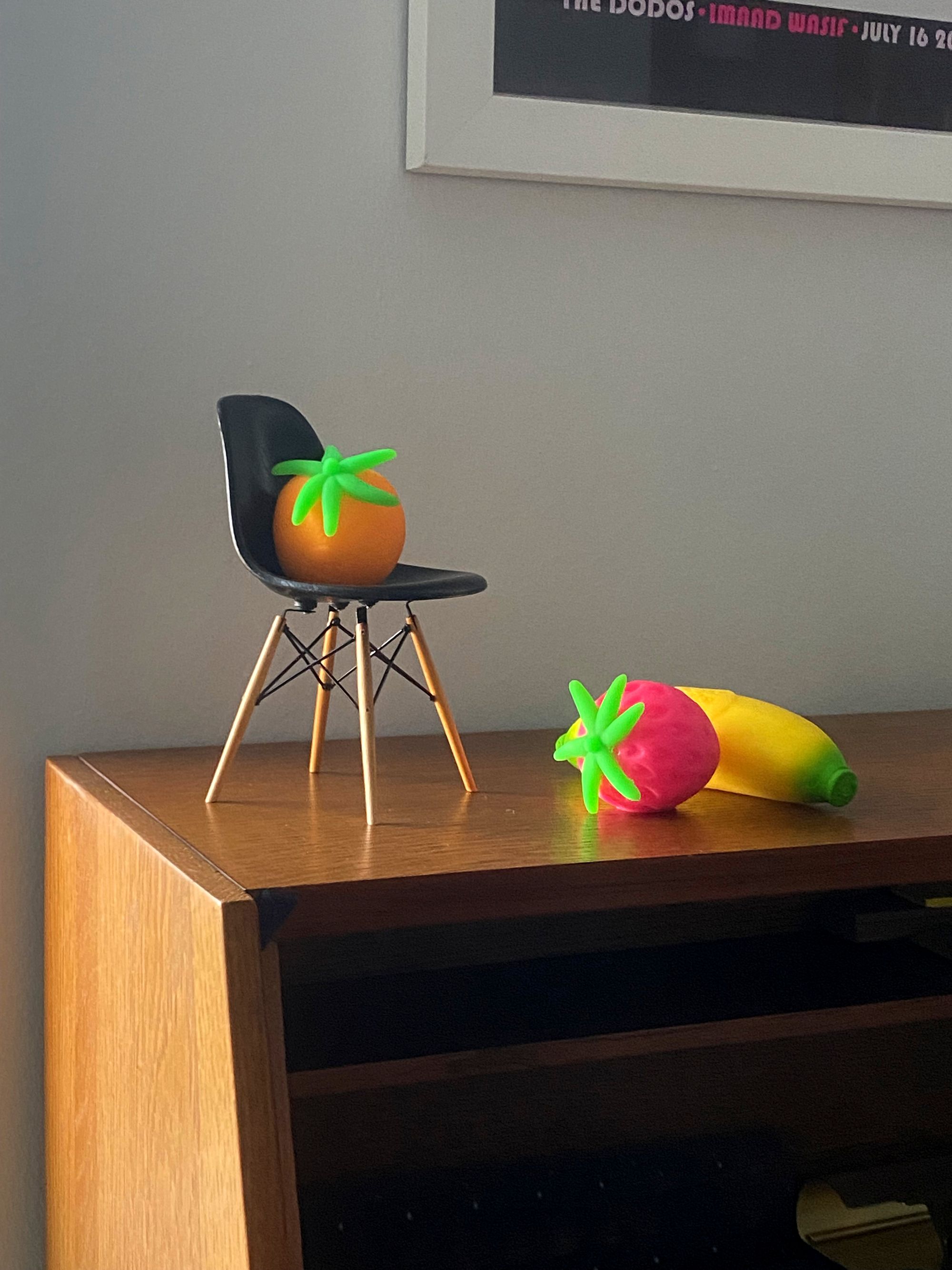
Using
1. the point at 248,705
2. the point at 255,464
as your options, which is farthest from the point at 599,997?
the point at 255,464

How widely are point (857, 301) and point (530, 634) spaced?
1.50 ft

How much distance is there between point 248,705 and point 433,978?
261mm

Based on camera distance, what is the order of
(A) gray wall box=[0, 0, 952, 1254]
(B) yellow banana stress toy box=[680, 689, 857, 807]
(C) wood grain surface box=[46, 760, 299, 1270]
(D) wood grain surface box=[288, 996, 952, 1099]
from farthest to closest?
(A) gray wall box=[0, 0, 952, 1254] < (B) yellow banana stress toy box=[680, 689, 857, 807] < (D) wood grain surface box=[288, 996, 952, 1099] < (C) wood grain surface box=[46, 760, 299, 1270]

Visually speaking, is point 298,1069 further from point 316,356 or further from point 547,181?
point 547,181

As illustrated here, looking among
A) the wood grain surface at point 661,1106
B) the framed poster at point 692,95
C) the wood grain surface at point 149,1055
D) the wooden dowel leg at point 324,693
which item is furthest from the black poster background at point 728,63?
the wood grain surface at point 661,1106

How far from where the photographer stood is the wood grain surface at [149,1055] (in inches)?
27.2

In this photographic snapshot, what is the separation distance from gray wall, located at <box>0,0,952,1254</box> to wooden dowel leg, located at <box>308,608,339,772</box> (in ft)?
0.54

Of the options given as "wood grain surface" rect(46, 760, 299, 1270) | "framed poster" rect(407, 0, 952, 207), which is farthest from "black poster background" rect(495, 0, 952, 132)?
"wood grain surface" rect(46, 760, 299, 1270)

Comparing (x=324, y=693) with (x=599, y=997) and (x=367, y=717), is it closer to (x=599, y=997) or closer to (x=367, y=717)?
(x=367, y=717)

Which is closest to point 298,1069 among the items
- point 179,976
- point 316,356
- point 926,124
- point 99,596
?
point 179,976

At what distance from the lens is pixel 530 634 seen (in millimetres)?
1259

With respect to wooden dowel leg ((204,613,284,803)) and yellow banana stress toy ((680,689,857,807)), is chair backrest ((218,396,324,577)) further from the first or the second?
yellow banana stress toy ((680,689,857,807))

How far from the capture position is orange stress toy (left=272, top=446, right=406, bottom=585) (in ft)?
2.89

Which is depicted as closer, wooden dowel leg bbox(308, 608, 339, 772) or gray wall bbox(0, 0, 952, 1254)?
wooden dowel leg bbox(308, 608, 339, 772)
